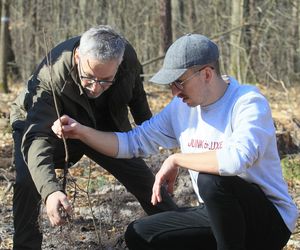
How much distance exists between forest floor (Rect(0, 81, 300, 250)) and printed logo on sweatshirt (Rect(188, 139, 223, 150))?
2.52 ft

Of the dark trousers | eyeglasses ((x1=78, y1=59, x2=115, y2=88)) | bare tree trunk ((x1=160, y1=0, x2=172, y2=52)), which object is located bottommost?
bare tree trunk ((x1=160, y1=0, x2=172, y2=52))

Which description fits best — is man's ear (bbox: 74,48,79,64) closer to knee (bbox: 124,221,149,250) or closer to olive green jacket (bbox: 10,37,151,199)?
olive green jacket (bbox: 10,37,151,199)

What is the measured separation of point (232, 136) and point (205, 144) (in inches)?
8.7

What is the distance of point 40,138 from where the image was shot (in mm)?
3697

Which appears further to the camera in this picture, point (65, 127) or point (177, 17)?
point (177, 17)

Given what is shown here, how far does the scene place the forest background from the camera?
45.9ft

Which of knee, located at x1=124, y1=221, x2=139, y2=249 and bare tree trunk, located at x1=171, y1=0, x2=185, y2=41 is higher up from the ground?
knee, located at x1=124, y1=221, x2=139, y2=249

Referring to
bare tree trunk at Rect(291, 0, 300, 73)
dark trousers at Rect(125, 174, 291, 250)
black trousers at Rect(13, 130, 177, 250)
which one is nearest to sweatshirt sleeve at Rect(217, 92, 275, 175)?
dark trousers at Rect(125, 174, 291, 250)

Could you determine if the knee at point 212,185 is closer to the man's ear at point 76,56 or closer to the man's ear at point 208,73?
the man's ear at point 208,73

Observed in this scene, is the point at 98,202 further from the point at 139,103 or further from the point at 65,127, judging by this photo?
the point at 65,127

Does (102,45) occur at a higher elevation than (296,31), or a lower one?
higher

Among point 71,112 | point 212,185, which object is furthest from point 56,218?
point 71,112

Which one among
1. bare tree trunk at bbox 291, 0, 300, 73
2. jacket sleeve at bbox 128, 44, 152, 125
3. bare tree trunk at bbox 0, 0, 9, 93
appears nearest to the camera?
jacket sleeve at bbox 128, 44, 152, 125

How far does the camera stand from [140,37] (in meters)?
18.6
